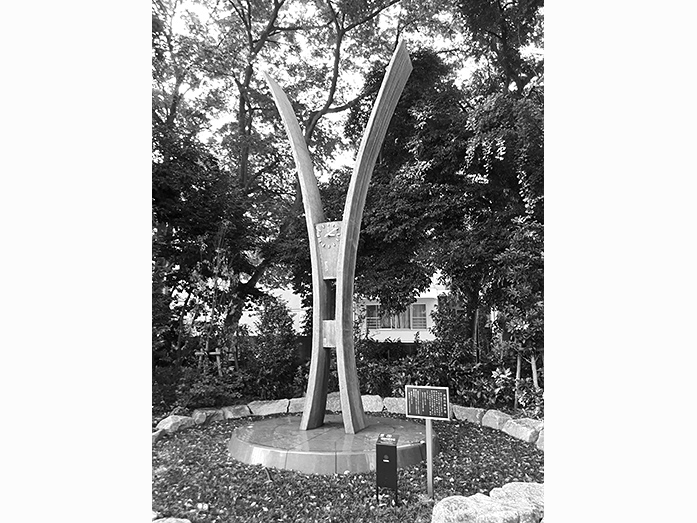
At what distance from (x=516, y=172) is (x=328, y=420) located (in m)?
3.35

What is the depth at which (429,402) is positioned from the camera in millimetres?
2949

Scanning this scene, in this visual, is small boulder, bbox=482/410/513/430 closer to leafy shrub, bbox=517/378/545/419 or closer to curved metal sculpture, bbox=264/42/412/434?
leafy shrub, bbox=517/378/545/419

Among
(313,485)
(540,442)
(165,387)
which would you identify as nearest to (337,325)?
(313,485)

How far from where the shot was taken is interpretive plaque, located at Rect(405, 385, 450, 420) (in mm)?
2916

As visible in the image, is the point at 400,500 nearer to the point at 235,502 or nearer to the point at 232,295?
the point at 235,502

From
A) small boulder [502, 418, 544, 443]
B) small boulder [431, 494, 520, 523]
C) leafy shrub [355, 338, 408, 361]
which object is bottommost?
small boulder [502, 418, 544, 443]

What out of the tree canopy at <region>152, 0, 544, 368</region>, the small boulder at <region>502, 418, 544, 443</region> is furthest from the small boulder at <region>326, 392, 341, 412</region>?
A: the small boulder at <region>502, 418, 544, 443</region>

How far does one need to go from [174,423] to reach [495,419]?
9.65 ft

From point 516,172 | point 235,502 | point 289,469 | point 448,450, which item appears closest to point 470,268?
point 516,172

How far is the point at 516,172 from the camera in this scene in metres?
5.58

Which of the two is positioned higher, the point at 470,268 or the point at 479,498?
the point at 470,268

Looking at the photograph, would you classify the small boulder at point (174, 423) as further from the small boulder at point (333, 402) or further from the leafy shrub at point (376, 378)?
the leafy shrub at point (376, 378)

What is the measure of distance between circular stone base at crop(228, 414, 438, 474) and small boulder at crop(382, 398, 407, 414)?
129 cm

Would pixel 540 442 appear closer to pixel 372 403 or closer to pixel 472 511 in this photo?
pixel 472 511
